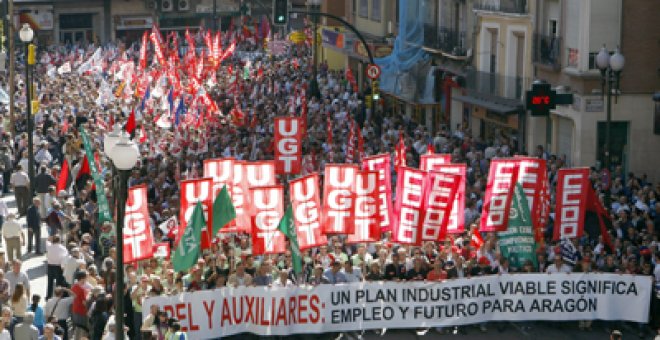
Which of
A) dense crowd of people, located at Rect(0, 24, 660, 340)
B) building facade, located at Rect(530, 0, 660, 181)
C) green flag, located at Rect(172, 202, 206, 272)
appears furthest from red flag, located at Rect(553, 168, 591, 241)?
building facade, located at Rect(530, 0, 660, 181)

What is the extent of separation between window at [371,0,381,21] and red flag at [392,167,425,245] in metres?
34.6

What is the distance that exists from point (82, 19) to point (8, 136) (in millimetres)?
47045

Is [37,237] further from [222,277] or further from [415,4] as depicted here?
[415,4]

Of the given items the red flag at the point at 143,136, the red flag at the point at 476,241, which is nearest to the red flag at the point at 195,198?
the red flag at the point at 476,241

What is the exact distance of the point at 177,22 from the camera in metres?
89.0

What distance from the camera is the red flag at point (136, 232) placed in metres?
20.2

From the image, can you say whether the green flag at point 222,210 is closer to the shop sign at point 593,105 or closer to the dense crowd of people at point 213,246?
the dense crowd of people at point 213,246

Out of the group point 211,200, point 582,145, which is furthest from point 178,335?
point 582,145

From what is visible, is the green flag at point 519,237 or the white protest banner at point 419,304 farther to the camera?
the green flag at point 519,237

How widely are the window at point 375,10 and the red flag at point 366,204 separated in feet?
113

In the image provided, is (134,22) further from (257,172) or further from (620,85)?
(257,172)

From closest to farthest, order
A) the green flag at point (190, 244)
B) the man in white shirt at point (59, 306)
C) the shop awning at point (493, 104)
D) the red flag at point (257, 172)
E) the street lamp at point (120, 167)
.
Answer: the street lamp at point (120, 167) < the man in white shirt at point (59, 306) < the green flag at point (190, 244) < the red flag at point (257, 172) < the shop awning at point (493, 104)

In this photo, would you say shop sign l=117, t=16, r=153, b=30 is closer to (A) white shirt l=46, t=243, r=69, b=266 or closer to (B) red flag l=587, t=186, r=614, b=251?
(A) white shirt l=46, t=243, r=69, b=266

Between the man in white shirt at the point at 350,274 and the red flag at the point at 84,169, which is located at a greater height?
the red flag at the point at 84,169
